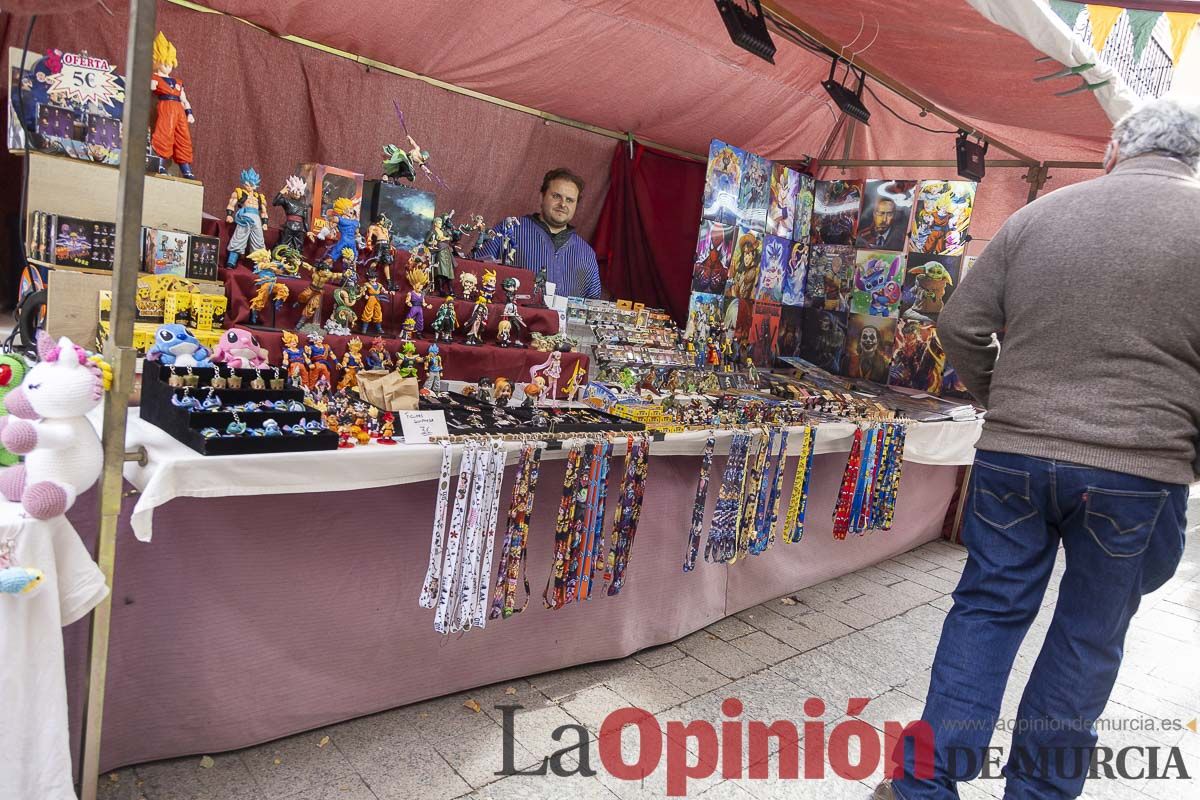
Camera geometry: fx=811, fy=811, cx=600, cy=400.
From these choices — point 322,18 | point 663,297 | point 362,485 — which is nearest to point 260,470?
point 362,485

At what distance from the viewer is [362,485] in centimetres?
189

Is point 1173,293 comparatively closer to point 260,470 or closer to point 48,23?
point 260,470

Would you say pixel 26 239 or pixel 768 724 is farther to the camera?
pixel 768 724

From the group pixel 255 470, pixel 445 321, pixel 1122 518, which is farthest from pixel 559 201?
pixel 1122 518

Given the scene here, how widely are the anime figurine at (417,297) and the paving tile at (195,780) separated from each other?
1.36 m

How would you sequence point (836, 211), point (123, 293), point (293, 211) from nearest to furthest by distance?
point (123, 293) < point (293, 211) < point (836, 211)

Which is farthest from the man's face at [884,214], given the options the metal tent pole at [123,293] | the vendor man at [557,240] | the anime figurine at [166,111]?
the metal tent pole at [123,293]

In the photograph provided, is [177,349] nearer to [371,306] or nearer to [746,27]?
[371,306]

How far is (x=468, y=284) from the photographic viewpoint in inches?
113

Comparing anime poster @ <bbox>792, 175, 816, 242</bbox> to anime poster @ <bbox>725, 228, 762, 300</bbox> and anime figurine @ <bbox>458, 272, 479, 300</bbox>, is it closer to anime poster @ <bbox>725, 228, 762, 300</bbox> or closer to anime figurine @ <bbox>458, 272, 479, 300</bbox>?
anime poster @ <bbox>725, 228, 762, 300</bbox>

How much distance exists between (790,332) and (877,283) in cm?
57

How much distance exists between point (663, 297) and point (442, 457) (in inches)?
124

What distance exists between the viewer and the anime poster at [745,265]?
4.35m

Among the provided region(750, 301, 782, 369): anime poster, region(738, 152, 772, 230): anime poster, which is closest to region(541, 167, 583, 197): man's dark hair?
region(738, 152, 772, 230): anime poster
